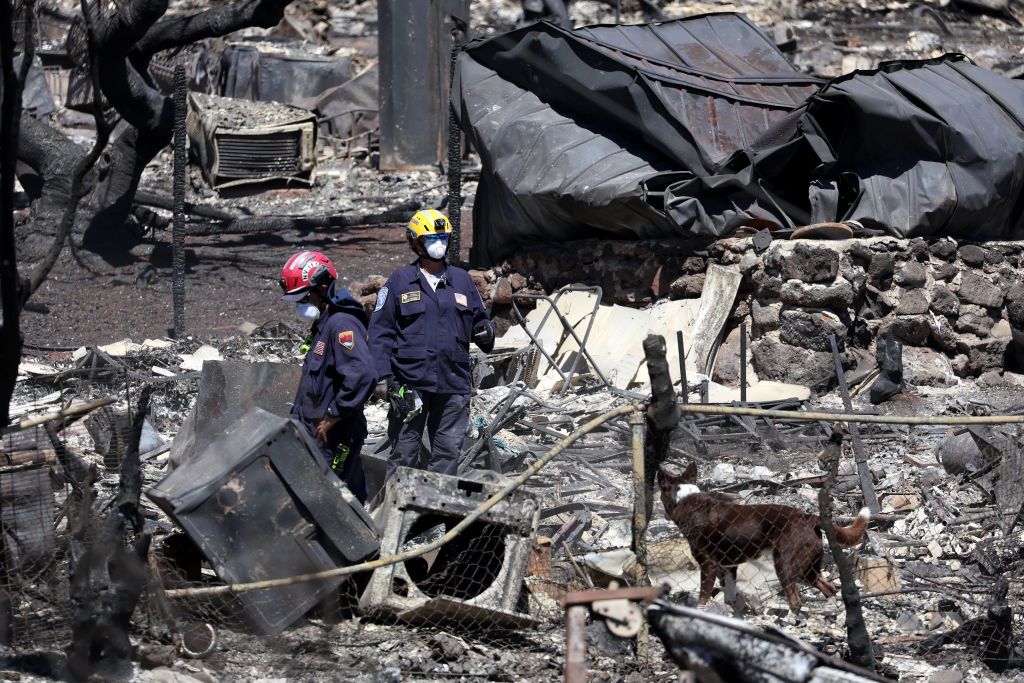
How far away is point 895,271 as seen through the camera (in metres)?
8.73

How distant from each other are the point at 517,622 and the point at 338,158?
1480 centimetres

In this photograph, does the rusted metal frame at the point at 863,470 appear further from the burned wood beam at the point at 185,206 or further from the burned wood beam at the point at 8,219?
the burned wood beam at the point at 185,206

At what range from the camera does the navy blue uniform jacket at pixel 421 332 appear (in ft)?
19.6

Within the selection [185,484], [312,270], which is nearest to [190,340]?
[312,270]

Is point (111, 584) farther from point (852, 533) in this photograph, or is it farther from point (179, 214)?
point (179, 214)

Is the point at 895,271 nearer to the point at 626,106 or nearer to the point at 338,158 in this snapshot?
the point at 626,106

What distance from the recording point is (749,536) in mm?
4371

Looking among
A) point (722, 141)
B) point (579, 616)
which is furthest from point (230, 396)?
point (722, 141)

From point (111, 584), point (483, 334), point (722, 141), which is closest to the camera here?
point (111, 584)

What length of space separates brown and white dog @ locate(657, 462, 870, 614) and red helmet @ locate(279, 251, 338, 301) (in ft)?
6.08

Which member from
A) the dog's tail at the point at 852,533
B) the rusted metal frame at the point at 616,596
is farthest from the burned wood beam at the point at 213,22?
the rusted metal frame at the point at 616,596

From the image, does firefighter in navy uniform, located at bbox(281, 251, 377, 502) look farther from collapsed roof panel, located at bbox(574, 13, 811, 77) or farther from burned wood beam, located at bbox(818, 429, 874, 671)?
collapsed roof panel, located at bbox(574, 13, 811, 77)

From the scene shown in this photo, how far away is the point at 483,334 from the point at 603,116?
13.8ft

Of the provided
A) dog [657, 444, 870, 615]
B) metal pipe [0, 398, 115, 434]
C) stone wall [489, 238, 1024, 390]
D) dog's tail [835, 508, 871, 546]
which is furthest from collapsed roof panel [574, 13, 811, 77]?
metal pipe [0, 398, 115, 434]
